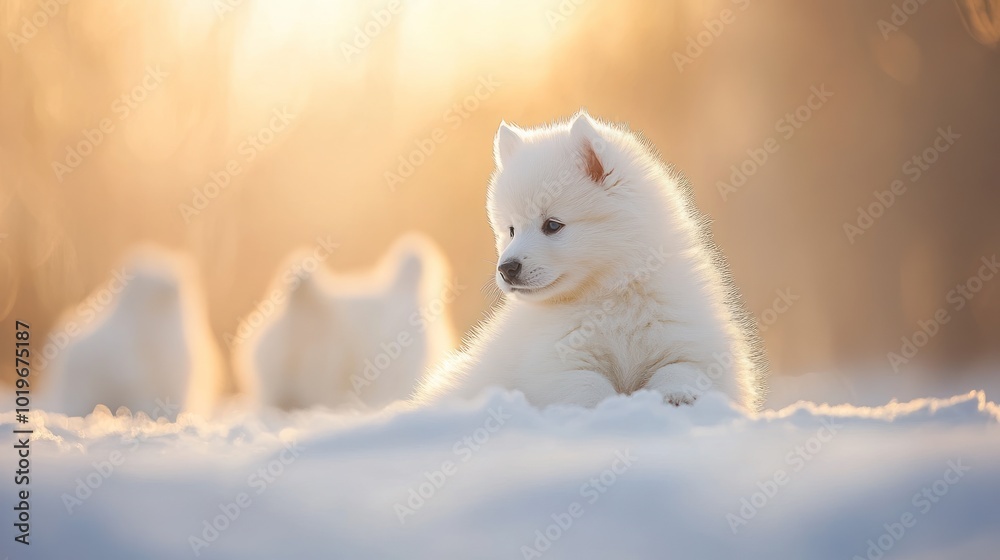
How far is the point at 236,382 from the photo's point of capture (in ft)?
19.6

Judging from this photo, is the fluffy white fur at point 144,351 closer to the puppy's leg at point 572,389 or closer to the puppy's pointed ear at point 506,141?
the puppy's pointed ear at point 506,141

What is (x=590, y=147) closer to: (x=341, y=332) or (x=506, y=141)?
(x=506, y=141)

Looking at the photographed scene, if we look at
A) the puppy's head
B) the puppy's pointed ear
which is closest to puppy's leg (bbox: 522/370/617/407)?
the puppy's head

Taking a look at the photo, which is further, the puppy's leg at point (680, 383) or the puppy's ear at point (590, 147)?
the puppy's ear at point (590, 147)

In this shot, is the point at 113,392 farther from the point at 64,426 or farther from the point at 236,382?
the point at 64,426

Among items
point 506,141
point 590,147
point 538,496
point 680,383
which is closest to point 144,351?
point 506,141

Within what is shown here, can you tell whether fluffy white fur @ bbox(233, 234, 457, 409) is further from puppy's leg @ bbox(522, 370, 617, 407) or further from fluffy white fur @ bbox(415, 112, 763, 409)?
puppy's leg @ bbox(522, 370, 617, 407)

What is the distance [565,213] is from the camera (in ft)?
8.72

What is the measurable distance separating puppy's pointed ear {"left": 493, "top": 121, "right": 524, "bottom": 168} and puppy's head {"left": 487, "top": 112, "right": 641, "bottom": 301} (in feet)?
0.27

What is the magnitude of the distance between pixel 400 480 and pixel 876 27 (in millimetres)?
5099

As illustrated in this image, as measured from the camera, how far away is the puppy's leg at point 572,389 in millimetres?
2135

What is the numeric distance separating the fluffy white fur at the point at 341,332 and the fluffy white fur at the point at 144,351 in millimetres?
385

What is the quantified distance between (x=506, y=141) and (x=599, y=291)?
0.78 m

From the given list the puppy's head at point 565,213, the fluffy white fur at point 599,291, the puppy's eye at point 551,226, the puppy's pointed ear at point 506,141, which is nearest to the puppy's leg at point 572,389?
the fluffy white fur at point 599,291
